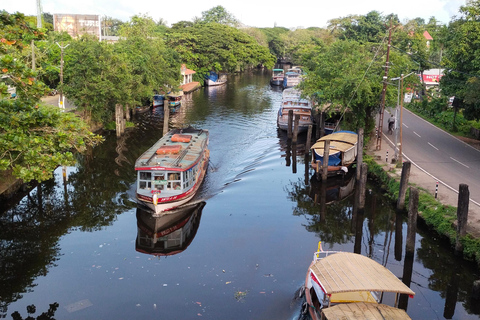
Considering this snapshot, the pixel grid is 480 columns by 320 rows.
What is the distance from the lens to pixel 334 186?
113 feet

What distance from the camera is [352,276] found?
16.0m

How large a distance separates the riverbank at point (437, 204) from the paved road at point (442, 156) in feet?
3.02

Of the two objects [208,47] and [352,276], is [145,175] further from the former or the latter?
[208,47]

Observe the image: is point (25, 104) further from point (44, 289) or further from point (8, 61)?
point (44, 289)

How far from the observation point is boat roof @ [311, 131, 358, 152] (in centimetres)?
3547

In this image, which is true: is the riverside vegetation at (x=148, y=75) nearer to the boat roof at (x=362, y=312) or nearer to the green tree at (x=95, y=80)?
the green tree at (x=95, y=80)

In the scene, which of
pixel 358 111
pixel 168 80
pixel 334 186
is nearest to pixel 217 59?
pixel 168 80

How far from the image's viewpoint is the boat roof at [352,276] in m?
15.3

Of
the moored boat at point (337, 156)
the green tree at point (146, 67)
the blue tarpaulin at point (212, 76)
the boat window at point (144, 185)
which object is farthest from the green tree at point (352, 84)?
the blue tarpaulin at point (212, 76)

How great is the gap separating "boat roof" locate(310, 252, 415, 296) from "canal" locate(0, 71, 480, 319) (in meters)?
2.78

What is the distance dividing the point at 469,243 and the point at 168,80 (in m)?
46.0

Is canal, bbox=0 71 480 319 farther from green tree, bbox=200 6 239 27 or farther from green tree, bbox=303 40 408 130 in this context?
green tree, bbox=200 6 239 27

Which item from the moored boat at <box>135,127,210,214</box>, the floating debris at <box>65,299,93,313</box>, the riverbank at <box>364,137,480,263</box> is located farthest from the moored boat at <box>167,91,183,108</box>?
the floating debris at <box>65,299,93,313</box>

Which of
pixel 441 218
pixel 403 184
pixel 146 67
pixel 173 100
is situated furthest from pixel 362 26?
pixel 441 218
